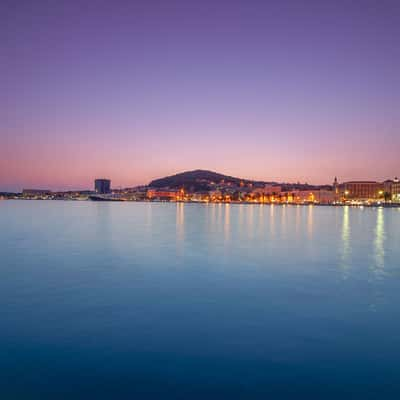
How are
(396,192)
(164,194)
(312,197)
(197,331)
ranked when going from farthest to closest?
(164,194), (312,197), (396,192), (197,331)

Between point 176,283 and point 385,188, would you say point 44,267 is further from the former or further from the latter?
point 385,188

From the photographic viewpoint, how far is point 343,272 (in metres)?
11.1

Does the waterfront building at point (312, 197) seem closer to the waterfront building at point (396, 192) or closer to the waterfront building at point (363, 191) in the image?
the waterfront building at point (363, 191)

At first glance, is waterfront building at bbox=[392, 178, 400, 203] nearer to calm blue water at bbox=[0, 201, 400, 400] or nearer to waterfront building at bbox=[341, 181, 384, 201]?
waterfront building at bbox=[341, 181, 384, 201]

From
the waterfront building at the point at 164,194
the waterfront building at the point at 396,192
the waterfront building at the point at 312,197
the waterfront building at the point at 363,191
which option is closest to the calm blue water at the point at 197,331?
the waterfront building at the point at 396,192

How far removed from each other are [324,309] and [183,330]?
2.91m

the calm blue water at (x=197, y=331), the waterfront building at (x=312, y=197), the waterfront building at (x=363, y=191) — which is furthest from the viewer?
the waterfront building at (x=312, y=197)

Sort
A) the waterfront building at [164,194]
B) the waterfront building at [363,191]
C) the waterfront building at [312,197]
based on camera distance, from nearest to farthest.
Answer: the waterfront building at [363,191]
the waterfront building at [312,197]
the waterfront building at [164,194]

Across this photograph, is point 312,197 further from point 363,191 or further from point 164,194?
point 164,194

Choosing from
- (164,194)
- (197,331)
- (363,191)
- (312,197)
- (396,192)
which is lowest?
(197,331)

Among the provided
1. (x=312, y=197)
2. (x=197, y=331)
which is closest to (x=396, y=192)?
(x=312, y=197)

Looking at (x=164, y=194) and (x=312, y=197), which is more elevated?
(x=164, y=194)

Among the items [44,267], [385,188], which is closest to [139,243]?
[44,267]

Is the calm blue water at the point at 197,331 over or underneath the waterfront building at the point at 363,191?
underneath
